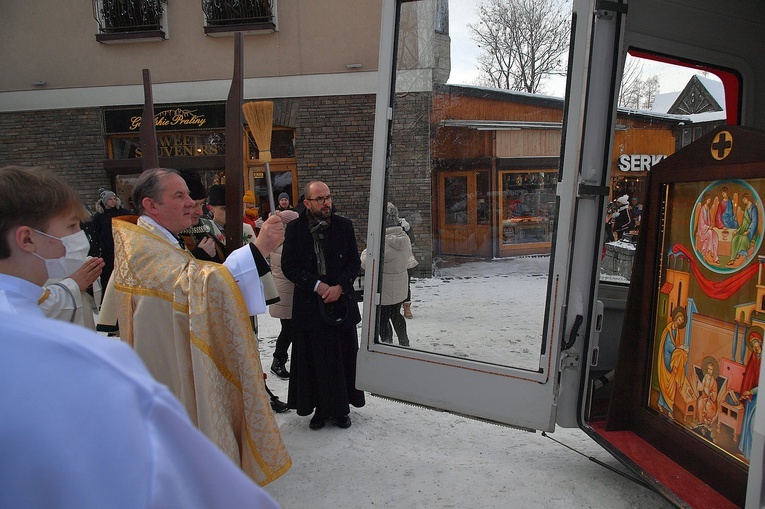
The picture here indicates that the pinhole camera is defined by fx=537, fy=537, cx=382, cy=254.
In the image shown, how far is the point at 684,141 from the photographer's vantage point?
3672 millimetres

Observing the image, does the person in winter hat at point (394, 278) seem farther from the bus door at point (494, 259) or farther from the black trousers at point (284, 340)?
the black trousers at point (284, 340)

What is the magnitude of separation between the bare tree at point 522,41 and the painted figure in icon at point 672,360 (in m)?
1.43

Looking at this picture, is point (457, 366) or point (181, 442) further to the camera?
point (457, 366)

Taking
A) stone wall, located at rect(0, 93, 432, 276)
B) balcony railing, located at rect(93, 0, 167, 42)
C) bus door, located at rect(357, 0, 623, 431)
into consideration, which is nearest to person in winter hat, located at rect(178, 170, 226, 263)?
bus door, located at rect(357, 0, 623, 431)

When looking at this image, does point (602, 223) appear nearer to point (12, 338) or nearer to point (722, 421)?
point (722, 421)

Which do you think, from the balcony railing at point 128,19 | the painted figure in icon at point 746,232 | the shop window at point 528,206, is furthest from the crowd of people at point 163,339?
the balcony railing at point 128,19

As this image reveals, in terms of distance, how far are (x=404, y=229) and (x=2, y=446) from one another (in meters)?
2.97

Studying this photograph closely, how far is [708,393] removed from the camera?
254 cm

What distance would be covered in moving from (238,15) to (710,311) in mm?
10041

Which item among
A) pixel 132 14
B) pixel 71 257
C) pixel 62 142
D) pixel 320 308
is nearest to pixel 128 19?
pixel 132 14

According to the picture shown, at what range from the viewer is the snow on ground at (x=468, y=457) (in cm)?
295

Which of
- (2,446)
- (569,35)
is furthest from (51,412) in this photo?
(569,35)

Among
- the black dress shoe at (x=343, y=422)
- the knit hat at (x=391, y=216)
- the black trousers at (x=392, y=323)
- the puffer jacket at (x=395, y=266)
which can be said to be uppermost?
the knit hat at (x=391, y=216)

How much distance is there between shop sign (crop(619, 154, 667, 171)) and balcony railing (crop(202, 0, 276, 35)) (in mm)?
8378
